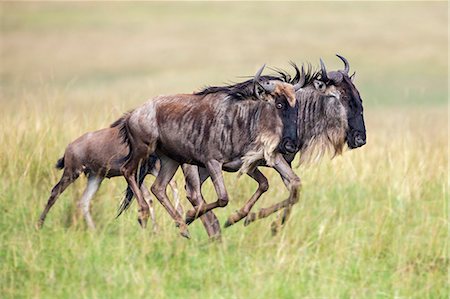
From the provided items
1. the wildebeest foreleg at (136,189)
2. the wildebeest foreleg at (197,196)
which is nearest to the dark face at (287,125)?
the wildebeest foreleg at (197,196)

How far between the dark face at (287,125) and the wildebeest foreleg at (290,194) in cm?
14

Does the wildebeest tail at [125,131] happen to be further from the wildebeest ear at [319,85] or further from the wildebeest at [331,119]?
the wildebeest ear at [319,85]

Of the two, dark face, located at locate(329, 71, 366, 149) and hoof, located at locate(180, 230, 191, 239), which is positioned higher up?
dark face, located at locate(329, 71, 366, 149)

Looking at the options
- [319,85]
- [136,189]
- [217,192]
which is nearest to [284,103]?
[319,85]

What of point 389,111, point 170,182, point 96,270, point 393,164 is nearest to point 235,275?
point 96,270

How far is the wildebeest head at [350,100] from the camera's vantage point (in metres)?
8.62

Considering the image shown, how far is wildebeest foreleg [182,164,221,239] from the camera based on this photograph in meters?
8.55

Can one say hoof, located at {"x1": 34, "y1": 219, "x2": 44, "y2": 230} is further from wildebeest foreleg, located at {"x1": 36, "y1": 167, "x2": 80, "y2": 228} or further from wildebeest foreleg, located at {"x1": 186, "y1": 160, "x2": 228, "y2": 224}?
wildebeest foreleg, located at {"x1": 186, "y1": 160, "x2": 228, "y2": 224}

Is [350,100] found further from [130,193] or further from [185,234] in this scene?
[130,193]

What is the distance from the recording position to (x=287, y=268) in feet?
25.4

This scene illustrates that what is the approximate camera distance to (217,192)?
8.05 m

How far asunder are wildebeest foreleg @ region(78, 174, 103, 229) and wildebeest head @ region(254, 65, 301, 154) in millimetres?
1914

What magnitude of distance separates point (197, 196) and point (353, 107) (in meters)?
1.47

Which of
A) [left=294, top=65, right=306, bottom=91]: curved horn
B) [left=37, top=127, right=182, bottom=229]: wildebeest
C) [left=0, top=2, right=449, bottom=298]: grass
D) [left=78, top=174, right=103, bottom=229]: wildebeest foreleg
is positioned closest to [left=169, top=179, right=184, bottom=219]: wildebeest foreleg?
[left=37, top=127, right=182, bottom=229]: wildebeest
